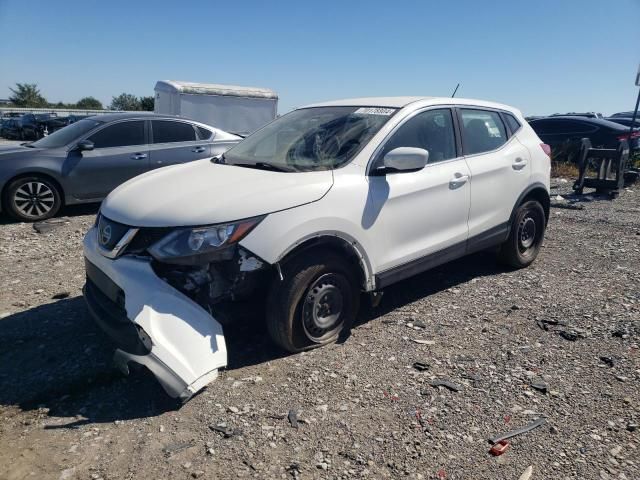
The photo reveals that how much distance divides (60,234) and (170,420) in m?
4.74

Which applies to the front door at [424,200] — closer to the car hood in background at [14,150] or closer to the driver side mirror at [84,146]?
the driver side mirror at [84,146]

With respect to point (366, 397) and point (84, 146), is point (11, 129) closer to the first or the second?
point (84, 146)

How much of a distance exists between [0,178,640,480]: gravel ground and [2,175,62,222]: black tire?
8.72ft

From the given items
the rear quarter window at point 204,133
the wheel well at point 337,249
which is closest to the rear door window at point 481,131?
the wheel well at point 337,249

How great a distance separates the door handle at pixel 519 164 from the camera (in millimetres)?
4832

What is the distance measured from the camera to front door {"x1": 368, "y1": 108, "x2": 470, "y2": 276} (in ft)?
12.0

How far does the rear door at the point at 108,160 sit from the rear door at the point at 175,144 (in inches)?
6.6

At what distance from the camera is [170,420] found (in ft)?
9.02

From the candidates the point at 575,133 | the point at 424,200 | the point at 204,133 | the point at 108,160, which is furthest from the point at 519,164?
the point at 575,133

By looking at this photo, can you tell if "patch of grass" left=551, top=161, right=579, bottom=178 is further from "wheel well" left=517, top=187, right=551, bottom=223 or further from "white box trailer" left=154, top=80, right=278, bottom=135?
"wheel well" left=517, top=187, right=551, bottom=223

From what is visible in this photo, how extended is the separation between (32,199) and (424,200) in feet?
19.3

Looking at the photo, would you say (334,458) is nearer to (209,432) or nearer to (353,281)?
(209,432)

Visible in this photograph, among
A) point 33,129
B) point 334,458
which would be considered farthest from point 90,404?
point 33,129

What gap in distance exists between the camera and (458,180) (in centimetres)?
419
